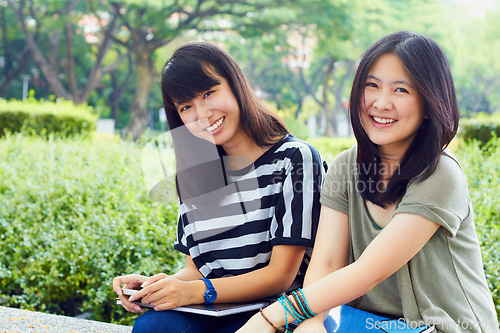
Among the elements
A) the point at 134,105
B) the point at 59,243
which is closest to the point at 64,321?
the point at 59,243

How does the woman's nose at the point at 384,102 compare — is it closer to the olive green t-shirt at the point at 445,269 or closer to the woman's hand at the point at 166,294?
the olive green t-shirt at the point at 445,269

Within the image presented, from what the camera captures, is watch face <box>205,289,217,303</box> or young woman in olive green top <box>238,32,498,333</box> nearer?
young woman in olive green top <box>238,32,498,333</box>

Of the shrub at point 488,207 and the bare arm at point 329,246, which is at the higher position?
the bare arm at point 329,246

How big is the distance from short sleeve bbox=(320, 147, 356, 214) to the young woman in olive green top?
3.7 inches

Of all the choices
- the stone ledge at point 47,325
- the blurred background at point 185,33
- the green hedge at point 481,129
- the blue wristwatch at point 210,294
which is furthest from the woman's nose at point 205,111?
the green hedge at point 481,129

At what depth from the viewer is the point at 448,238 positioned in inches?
62.4

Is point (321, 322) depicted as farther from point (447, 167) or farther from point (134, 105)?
point (134, 105)

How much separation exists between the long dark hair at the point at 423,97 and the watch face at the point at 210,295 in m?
0.68

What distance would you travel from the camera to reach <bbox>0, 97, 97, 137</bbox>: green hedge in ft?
31.4

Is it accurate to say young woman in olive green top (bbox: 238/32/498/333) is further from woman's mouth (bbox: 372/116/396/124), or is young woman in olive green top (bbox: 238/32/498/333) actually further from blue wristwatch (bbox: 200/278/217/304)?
blue wristwatch (bbox: 200/278/217/304)

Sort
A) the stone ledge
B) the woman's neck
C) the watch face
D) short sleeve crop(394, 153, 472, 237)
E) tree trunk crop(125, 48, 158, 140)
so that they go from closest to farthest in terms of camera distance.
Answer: short sleeve crop(394, 153, 472, 237) → the watch face → the woman's neck → the stone ledge → tree trunk crop(125, 48, 158, 140)

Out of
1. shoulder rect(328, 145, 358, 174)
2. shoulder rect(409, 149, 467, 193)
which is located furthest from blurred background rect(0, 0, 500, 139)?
shoulder rect(409, 149, 467, 193)

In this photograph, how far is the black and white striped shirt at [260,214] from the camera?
196 cm

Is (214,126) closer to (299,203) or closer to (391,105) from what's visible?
(299,203)
